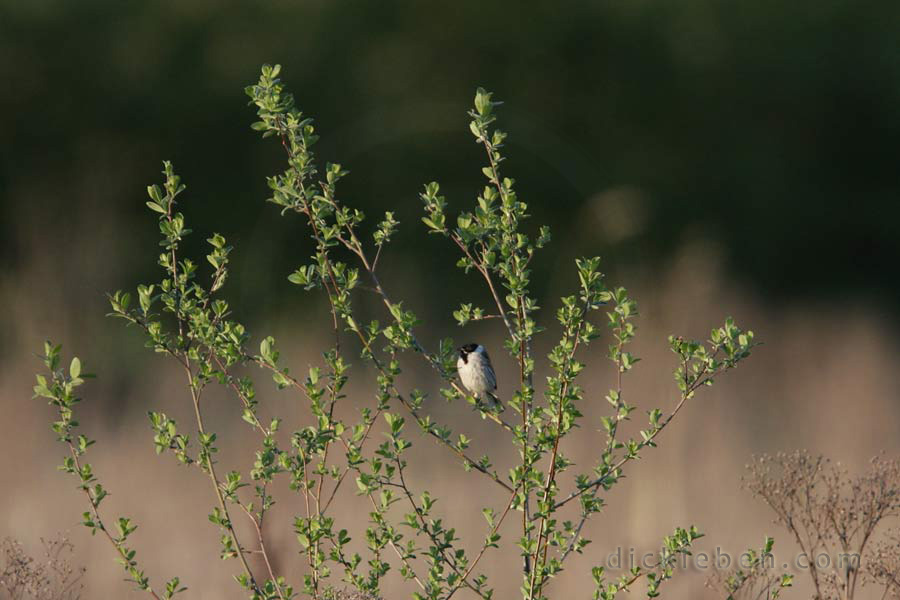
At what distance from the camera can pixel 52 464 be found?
20.4 ft

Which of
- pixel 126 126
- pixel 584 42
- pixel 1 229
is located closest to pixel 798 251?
pixel 584 42

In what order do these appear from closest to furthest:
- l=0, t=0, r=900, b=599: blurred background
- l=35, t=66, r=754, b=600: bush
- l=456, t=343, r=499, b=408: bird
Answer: l=35, t=66, r=754, b=600: bush, l=456, t=343, r=499, b=408: bird, l=0, t=0, r=900, b=599: blurred background

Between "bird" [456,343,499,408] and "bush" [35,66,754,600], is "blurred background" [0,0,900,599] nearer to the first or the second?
"bird" [456,343,499,408]

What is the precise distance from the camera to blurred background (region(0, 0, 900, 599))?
5.50 m

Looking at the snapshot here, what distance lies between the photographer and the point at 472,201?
40.8 feet

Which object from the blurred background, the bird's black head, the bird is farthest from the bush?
the blurred background

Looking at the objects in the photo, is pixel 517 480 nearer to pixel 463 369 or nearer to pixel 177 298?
pixel 177 298

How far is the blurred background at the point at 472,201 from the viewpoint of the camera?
5504mm

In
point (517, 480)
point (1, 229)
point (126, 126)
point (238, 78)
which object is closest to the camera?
point (517, 480)

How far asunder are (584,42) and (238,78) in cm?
441

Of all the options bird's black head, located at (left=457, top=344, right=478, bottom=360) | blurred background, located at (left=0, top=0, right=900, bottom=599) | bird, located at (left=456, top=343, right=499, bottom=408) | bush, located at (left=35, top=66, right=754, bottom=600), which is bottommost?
bush, located at (left=35, top=66, right=754, bottom=600)

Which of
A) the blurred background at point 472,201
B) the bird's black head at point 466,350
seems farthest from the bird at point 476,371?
the blurred background at point 472,201

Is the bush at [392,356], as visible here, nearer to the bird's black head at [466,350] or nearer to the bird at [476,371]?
the bird at [476,371]

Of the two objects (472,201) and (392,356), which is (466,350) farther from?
(472,201)
